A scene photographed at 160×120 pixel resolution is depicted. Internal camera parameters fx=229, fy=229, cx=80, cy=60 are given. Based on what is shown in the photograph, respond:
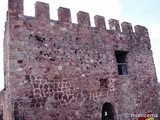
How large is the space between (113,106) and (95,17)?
3.99m

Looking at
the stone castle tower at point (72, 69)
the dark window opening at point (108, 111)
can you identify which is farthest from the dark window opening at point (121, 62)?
the dark window opening at point (108, 111)

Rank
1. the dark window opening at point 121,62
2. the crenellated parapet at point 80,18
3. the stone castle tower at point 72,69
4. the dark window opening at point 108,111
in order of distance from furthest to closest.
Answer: the dark window opening at point 121,62 < the dark window opening at point 108,111 < the crenellated parapet at point 80,18 < the stone castle tower at point 72,69

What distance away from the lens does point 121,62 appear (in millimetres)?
10789

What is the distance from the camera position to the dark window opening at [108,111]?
9.58 metres

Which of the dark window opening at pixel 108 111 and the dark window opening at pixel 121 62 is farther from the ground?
the dark window opening at pixel 121 62

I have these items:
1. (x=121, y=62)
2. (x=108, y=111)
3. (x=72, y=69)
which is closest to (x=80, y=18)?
(x=72, y=69)

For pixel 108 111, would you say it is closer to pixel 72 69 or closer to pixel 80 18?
pixel 72 69

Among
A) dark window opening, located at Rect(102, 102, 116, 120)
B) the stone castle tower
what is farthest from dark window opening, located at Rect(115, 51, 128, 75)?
dark window opening, located at Rect(102, 102, 116, 120)

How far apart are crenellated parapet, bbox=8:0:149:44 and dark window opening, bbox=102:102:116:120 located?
3.42 m

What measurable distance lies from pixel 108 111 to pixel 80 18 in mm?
4164

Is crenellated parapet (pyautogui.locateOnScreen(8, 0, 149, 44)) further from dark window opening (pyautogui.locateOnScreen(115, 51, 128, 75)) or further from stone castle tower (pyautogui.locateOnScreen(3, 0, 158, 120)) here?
dark window opening (pyautogui.locateOnScreen(115, 51, 128, 75))

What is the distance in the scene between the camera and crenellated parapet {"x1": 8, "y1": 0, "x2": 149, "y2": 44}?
332 inches

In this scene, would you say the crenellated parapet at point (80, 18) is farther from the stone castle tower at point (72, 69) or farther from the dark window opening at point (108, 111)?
the dark window opening at point (108, 111)

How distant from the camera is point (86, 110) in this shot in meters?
8.76
